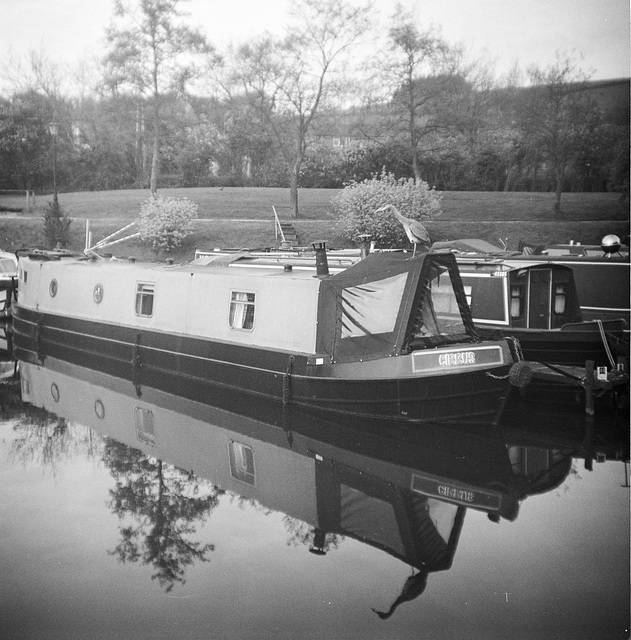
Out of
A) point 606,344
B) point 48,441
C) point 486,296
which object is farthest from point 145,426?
point 606,344

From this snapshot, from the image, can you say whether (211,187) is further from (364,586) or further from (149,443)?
(364,586)

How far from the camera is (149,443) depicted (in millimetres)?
6910

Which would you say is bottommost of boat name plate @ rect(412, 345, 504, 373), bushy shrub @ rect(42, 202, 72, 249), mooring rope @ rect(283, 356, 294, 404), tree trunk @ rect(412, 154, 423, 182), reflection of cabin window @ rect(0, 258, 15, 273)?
mooring rope @ rect(283, 356, 294, 404)

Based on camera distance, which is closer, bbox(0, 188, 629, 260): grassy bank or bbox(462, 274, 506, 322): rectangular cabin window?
bbox(462, 274, 506, 322): rectangular cabin window

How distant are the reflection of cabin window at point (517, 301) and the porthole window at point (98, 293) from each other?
5829 millimetres

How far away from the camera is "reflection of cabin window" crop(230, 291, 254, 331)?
8.24 m

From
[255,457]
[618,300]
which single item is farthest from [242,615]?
[618,300]

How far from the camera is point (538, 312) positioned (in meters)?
9.09

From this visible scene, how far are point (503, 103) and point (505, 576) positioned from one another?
1438 centimetres

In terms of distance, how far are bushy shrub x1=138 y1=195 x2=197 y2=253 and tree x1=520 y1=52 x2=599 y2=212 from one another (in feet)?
27.8

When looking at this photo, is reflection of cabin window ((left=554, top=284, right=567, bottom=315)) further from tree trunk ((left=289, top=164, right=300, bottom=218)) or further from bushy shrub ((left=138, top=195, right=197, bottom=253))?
bushy shrub ((left=138, top=195, right=197, bottom=253))

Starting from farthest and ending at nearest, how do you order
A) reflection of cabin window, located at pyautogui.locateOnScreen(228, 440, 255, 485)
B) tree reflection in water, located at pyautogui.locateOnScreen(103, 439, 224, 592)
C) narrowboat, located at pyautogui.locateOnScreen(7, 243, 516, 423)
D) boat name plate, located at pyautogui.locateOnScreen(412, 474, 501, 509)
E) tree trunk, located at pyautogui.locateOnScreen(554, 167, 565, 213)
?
tree trunk, located at pyautogui.locateOnScreen(554, 167, 565, 213), narrowboat, located at pyautogui.locateOnScreen(7, 243, 516, 423), reflection of cabin window, located at pyautogui.locateOnScreen(228, 440, 255, 485), boat name plate, located at pyautogui.locateOnScreen(412, 474, 501, 509), tree reflection in water, located at pyautogui.locateOnScreen(103, 439, 224, 592)

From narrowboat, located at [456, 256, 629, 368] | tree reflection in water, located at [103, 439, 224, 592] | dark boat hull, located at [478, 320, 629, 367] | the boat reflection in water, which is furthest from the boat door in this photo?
tree reflection in water, located at [103, 439, 224, 592]

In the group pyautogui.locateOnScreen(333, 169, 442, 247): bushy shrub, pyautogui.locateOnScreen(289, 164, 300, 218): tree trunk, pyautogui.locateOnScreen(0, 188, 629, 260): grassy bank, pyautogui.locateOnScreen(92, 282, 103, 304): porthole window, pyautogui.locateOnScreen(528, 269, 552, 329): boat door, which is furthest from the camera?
pyautogui.locateOnScreen(289, 164, 300, 218): tree trunk
